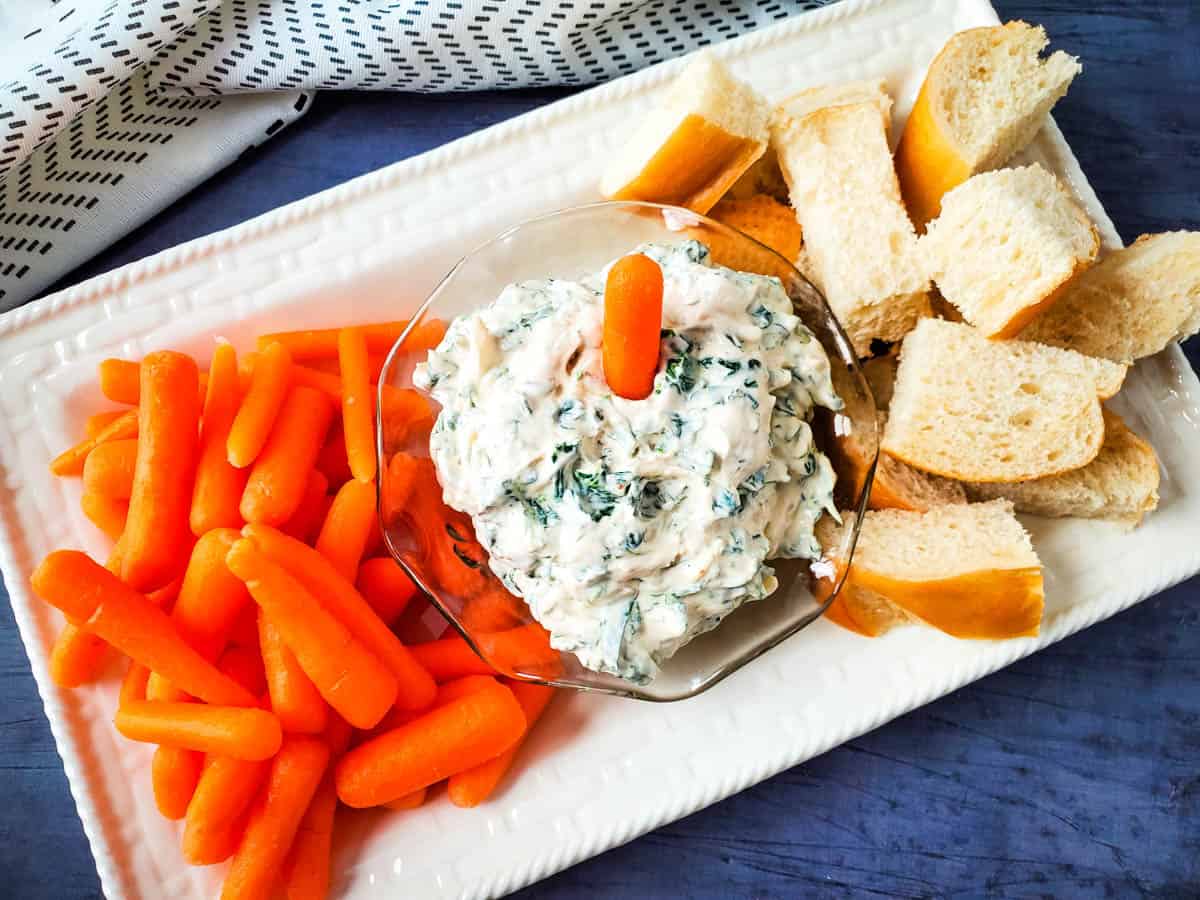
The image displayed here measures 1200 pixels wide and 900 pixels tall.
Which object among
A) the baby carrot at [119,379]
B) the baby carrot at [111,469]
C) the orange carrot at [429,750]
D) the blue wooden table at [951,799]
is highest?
the baby carrot at [119,379]

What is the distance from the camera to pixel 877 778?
1.90 meters

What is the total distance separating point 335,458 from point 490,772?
61 cm

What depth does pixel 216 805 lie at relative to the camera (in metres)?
1.50

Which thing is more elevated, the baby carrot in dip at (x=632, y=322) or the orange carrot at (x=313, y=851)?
the baby carrot in dip at (x=632, y=322)

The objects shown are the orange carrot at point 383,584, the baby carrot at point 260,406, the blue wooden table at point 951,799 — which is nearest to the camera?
the baby carrot at point 260,406

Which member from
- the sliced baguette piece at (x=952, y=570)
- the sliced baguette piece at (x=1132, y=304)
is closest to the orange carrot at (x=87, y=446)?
the sliced baguette piece at (x=952, y=570)

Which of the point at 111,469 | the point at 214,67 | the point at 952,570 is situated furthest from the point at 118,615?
the point at 952,570

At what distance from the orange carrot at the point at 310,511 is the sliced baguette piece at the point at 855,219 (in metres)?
0.93

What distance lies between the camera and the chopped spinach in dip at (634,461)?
1325 millimetres

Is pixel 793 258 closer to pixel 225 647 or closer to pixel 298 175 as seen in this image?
pixel 298 175

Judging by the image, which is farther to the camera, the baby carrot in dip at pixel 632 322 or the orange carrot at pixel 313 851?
the orange carrot at pixel 313 851

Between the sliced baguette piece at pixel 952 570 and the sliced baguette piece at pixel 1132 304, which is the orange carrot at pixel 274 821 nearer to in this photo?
the sliced baguette piece at pixel 952 570

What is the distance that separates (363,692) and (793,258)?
1039 mm

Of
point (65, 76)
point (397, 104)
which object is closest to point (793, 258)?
point (397, 104)
